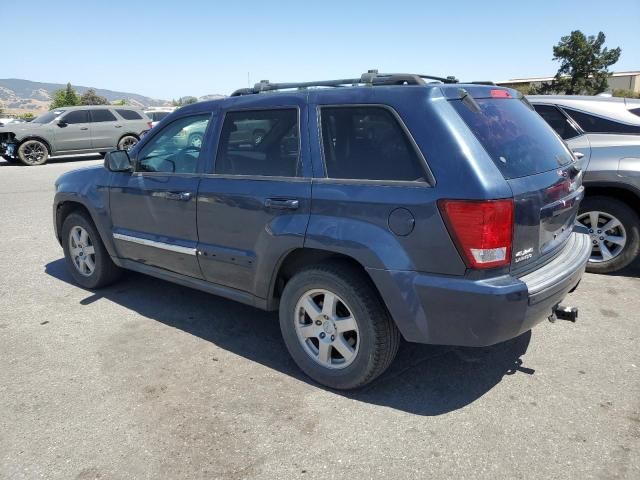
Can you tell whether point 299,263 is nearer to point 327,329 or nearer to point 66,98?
point 327,329

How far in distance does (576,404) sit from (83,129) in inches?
655

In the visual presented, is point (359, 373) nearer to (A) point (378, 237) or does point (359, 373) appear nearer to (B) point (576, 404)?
(A) point (378, 237)

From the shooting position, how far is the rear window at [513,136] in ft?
8.82

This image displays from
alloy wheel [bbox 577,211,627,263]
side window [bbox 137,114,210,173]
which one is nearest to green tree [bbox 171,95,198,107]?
side window [bbox 137,114,210,173]

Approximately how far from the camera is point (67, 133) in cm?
1594

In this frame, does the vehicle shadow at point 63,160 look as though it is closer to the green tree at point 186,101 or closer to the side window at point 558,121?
the green tree at point 186,101

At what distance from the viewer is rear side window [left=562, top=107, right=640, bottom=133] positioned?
487 cm

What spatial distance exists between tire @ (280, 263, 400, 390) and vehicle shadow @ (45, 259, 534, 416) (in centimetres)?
15

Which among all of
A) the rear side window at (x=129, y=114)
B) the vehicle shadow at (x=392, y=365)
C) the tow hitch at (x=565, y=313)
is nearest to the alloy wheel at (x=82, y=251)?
the vehicle shadow at (x=392, y=365)

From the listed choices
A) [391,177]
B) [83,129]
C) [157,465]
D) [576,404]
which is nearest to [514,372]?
[576,404]

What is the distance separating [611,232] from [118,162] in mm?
4586

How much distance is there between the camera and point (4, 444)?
8.65 ft

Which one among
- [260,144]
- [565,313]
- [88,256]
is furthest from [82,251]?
[565,313]

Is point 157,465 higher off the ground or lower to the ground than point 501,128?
lower
